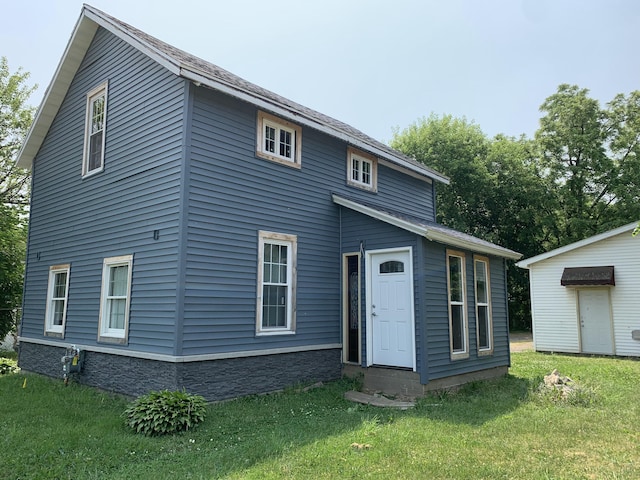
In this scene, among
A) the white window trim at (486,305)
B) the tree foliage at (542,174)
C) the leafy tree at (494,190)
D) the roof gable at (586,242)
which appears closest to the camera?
the white window trim at (486,305)

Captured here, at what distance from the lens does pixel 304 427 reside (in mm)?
6199

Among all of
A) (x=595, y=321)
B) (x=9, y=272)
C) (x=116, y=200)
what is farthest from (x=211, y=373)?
(x=595, y=321)

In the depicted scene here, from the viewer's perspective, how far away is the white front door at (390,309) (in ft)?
27.7

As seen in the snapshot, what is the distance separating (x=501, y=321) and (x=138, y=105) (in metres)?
9.55

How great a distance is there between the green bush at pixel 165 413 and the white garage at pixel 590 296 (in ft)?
45.0

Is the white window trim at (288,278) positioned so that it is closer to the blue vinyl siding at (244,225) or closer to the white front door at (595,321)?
the blue vinyl siding at (244,225)

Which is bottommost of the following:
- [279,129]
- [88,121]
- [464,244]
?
[464,244]

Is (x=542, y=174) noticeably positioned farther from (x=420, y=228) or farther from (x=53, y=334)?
(x=53, y=334)

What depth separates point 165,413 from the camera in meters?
5.95

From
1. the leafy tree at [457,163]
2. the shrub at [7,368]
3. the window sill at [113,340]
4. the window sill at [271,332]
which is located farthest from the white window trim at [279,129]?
the leafy tree at [457,163]

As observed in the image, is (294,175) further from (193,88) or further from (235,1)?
(235,1)

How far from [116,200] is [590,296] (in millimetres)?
15156

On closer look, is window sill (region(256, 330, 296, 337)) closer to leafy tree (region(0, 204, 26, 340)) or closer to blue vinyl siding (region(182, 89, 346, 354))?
blue vinyl siding (region(182, 89, 346, 354))

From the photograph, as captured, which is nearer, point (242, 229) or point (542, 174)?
point (242, 229)
